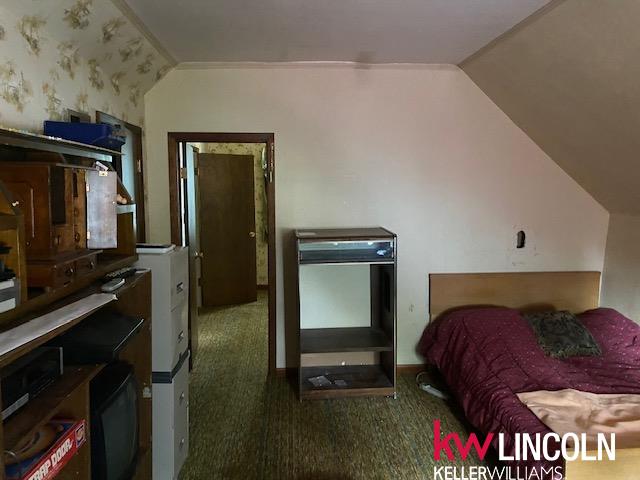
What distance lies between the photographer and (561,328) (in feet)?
10.00

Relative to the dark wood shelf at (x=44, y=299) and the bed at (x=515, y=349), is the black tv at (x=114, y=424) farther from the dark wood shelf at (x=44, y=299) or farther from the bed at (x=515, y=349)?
the bed at (x=515, y=349)

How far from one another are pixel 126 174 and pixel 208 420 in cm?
168

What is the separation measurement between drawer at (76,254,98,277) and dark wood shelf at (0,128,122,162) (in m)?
0.38

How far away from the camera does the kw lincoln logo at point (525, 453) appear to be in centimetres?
190

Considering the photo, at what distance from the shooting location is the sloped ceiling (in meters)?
2.14

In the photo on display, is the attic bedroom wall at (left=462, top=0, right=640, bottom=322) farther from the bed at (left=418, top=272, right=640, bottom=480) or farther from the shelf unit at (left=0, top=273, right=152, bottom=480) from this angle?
the shelf unit at (left=0, top=273, right=152, bottom=480)

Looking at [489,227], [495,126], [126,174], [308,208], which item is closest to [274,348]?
[308,208]

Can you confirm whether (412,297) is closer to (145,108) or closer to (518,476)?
(518,476)

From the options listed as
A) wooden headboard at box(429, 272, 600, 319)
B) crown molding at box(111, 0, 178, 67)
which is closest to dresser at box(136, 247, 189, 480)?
crown molding at box(111, 0, 178, 67)

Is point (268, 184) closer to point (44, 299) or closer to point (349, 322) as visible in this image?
point (349, 322)

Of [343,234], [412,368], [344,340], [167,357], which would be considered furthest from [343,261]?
[167,357]

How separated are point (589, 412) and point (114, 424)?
2170mm

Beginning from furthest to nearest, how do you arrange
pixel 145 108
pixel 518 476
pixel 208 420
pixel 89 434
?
pixel 145 108 → pixel 208 420 → pixel 518 476 → pixel 89 434

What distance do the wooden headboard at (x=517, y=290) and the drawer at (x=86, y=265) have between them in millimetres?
2615
